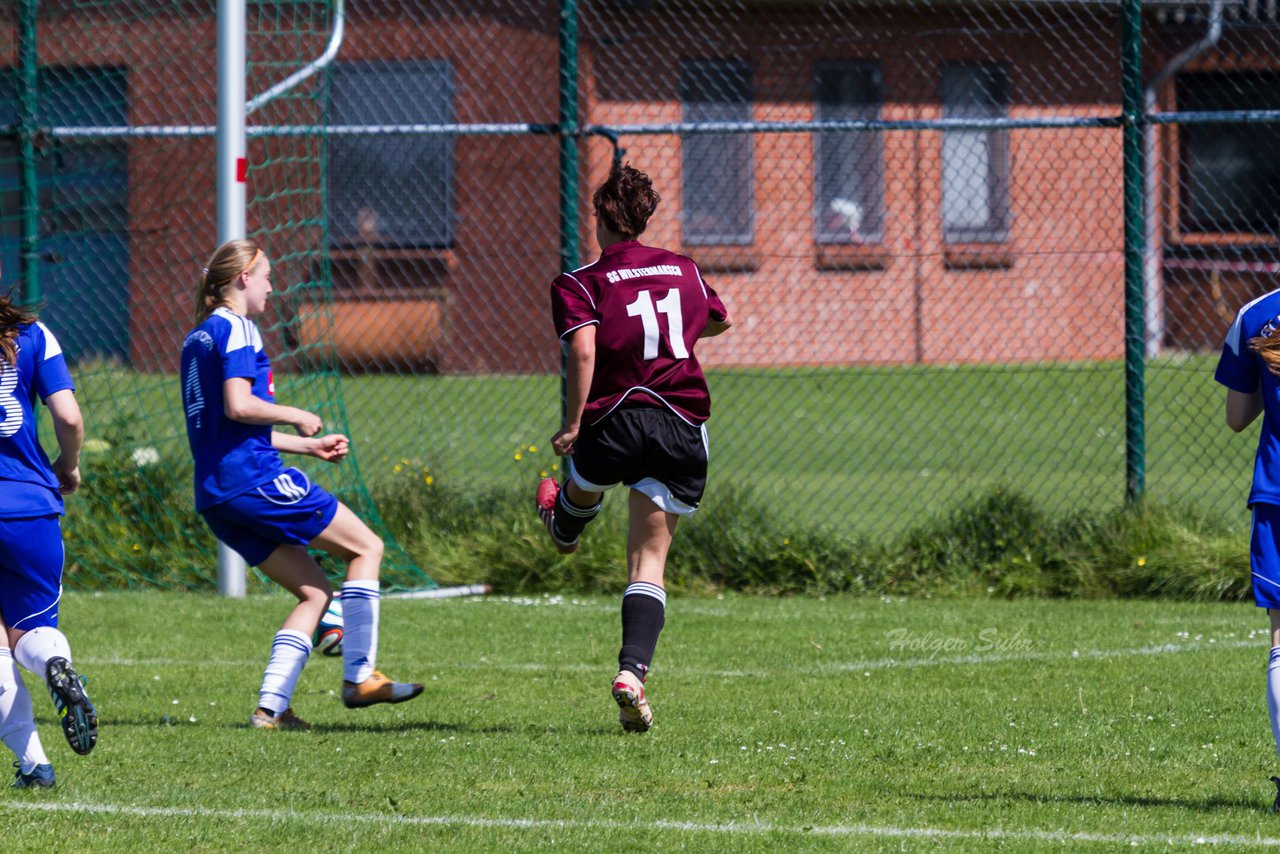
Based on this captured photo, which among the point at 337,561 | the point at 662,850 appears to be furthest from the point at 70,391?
the point at 337,561

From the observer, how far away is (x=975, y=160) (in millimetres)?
15062

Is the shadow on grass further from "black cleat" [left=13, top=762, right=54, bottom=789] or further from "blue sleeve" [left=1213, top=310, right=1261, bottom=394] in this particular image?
"black cleat" [left=13, top=762, right=54, bottom=789]

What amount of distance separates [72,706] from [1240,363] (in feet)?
11.0

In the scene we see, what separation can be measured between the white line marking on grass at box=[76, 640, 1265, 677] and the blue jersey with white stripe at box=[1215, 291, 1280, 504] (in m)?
2.61

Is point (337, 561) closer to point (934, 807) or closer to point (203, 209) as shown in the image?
point (934, 807)

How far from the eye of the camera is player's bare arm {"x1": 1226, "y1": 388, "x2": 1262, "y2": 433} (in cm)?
460

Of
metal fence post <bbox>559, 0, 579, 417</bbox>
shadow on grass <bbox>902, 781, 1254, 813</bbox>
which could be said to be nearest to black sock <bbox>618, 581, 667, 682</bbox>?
shadow on grass <bbox>902, 781, 1254, 813</bbox>

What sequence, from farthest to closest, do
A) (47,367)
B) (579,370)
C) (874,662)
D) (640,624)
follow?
(874,662) < (640,624) < (579,370) < (47,367)

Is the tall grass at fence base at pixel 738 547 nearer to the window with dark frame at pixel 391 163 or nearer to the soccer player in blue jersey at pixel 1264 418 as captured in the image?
the soccer player in blue jersey at pixel 1264 418

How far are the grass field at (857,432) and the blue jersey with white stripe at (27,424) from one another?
4.57 metres

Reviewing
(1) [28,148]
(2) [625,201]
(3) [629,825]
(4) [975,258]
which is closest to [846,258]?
(4) [975,258]

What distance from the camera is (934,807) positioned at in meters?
4.50

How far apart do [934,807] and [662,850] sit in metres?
0.86

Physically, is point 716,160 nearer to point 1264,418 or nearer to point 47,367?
point 47,367
